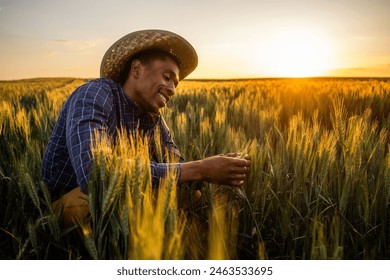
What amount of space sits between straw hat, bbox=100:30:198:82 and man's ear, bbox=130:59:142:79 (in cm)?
5

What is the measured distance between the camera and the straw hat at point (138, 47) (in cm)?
167

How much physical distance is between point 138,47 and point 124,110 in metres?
0.29

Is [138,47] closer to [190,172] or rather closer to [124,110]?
[124,110]

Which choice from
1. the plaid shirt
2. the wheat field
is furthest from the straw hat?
the wheat field

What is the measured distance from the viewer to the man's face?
1.64m

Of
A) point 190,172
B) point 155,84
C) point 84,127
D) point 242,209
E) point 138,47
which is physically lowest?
point 242,209

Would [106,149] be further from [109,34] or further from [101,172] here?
[109,34]

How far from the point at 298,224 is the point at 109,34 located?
3.73 ft

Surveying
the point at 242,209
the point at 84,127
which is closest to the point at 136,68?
the point at 84,127

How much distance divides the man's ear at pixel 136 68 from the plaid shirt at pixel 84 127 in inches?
3.5

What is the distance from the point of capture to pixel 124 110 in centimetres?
169

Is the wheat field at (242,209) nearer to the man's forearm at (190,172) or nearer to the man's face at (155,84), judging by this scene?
the man's forearm at (190,172)

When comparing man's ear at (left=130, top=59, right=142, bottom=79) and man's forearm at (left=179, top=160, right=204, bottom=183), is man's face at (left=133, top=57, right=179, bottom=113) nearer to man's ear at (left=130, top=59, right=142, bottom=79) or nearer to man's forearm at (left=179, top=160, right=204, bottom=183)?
man's ear at (left=130, top=59, right=142, bottom=79)

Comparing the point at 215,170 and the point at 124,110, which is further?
the point at 124,110
